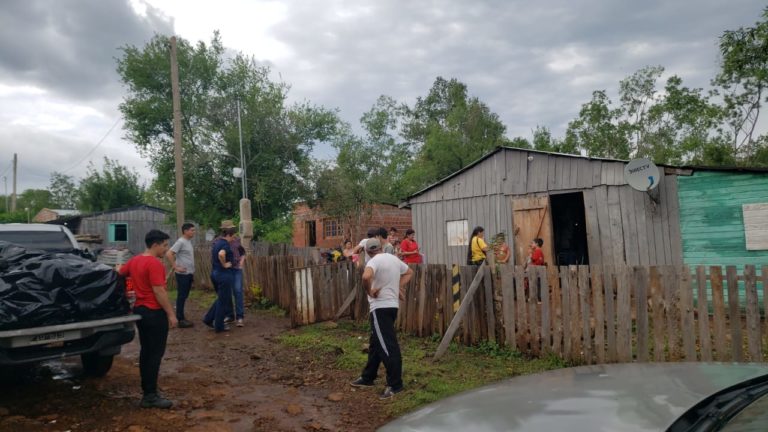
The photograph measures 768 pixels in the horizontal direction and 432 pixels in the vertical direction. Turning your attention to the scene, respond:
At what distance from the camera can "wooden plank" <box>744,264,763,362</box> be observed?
494 cm

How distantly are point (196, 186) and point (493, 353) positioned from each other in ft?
63.7

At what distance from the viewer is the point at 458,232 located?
43.9 feet

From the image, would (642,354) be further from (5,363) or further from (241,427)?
(5,363)

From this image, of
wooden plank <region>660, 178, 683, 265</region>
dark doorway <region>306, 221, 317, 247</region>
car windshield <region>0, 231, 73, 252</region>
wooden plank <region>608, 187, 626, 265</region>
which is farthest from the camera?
dark doorway <region>306, 221, 317, 247</region>

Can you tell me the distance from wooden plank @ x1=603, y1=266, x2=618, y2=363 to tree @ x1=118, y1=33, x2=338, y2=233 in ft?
61.0

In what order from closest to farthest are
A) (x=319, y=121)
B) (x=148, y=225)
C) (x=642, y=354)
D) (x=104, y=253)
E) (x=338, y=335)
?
(x=642, y=354), (x=338, y=335), (x=104, y=253), (x=319, y=121), (x=148, y=225)

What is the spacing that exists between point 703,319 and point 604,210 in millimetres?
5875

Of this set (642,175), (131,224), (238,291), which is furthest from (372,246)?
(131,224)

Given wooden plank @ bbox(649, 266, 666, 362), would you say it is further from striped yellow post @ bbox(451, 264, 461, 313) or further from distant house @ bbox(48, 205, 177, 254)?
distant house @ bbox(48, 205, 177, 254)

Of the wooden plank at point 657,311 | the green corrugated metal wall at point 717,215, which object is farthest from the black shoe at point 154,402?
the green corrugated metal wall at point 717,215

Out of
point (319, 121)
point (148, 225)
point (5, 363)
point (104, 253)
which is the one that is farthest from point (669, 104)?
point (148, 225)

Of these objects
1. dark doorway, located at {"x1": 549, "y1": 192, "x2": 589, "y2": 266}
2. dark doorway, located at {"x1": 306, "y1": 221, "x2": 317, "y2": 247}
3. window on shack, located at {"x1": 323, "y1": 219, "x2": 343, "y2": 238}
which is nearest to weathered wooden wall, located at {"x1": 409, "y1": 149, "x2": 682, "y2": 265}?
dark doorway, located at {"x1": 549, "y1": 192, "x2": 589, "y2": 266}

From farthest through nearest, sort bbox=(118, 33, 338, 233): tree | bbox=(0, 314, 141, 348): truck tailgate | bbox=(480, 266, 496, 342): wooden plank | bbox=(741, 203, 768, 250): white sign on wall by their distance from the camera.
Answer: bbox=(118, 33, 338, 233): tree < bbox=(741, 203, 768, 250): white sign on wall < bbox=(480, 266, 496, 342): wooden plank < bbox=(0, 314, 141, 348): truck tailgate

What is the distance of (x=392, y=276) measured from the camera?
5.28 meters
